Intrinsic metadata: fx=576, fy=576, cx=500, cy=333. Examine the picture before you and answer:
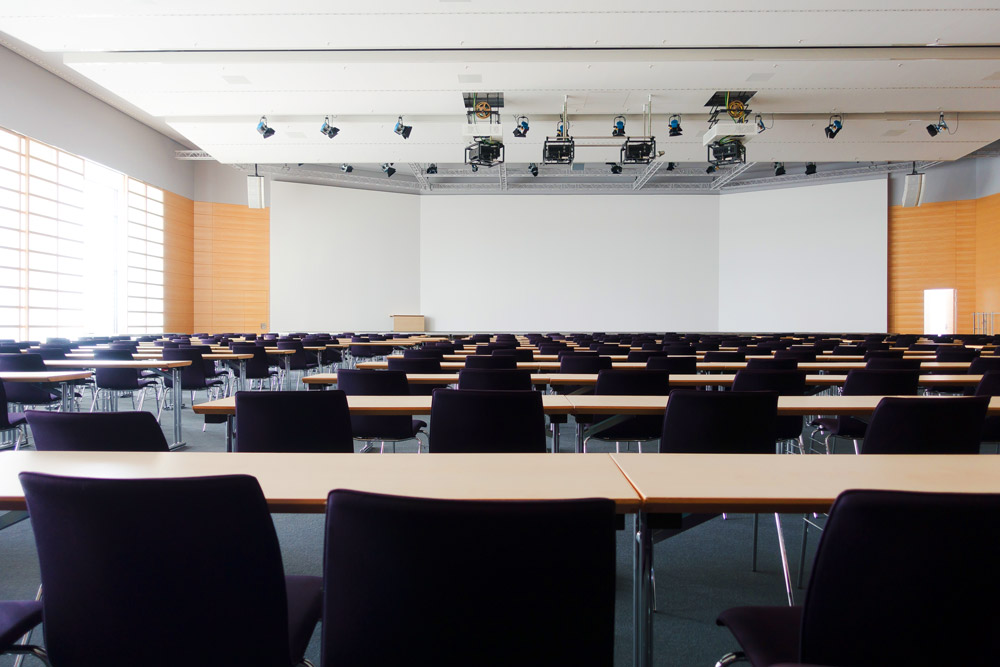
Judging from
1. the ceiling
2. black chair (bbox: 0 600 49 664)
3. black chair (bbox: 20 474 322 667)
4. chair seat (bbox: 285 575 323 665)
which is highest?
the ceiling

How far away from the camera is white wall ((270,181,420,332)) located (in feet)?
53.6

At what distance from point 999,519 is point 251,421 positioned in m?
2.47

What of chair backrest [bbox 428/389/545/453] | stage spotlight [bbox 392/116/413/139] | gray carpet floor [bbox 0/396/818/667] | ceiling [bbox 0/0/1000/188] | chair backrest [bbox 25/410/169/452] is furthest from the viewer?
stage spotlight [bbox 392/116/413/139]

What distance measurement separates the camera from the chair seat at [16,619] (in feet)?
4.14

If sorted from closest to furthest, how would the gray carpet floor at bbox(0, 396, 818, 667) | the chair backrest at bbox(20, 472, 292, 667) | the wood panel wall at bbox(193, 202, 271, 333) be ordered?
the chair backrest at bbox(20, 472, 292, 667) → the gray carpet floor at bbox(0, 396, 818, 667) → the wood panel wall at bbox(193, 202, 271, 333)

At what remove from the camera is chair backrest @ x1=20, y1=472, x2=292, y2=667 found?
37.5 inches

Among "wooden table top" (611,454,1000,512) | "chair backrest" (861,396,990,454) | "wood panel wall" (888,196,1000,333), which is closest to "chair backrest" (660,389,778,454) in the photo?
"chair backrest" (861,396,990,454)

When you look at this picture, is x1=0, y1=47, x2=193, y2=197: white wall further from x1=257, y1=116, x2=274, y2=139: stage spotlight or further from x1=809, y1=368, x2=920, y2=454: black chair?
x1=809, y1=368, x2=920, y2=454: black chair

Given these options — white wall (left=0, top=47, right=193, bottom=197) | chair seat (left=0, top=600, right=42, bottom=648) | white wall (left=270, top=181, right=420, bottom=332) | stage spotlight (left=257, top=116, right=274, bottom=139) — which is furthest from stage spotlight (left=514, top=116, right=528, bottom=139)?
chair seat (left=0, top=600, right=42, bottom=648)

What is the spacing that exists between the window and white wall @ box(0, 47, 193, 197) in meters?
Answer: 0.26

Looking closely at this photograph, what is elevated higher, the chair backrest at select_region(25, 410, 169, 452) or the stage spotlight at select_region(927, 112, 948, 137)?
the stage spotlight at select_region(927, 112, 948, 137)

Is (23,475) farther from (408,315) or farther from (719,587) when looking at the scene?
(408,315)

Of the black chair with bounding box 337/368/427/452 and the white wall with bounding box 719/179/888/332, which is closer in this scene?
the black chair with bounding box 337/368/427/452

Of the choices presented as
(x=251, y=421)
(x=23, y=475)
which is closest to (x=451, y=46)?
(x=251, y=421)
